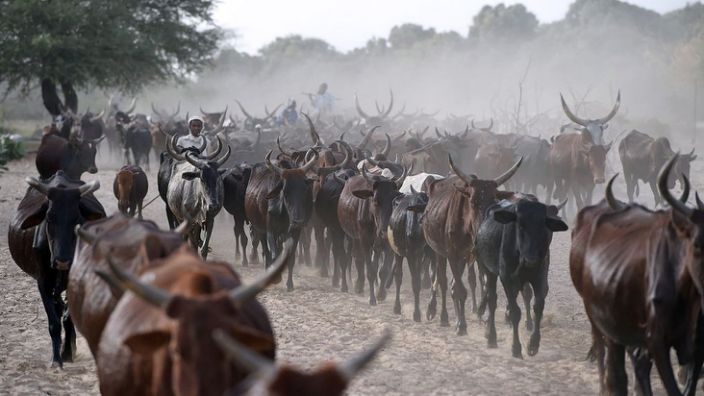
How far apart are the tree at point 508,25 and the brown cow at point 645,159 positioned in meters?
59.5

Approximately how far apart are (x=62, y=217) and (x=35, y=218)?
38 cm

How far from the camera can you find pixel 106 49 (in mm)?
32781

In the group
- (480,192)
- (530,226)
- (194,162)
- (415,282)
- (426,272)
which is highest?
(194,162)

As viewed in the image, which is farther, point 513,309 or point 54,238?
point 513,309

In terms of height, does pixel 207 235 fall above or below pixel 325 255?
above

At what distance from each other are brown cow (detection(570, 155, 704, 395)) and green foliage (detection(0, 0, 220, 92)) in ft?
89.1

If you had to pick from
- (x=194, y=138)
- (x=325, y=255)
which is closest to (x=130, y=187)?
(x=194, y=138)

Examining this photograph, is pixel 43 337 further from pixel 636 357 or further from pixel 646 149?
pixel 646 149

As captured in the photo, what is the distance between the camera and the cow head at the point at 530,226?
8.52 meters

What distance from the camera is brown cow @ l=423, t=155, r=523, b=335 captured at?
31.7 ft

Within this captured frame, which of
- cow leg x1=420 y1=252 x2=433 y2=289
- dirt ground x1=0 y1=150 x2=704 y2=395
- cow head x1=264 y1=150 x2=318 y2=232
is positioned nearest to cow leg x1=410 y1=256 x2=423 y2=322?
dirt ground x1=0 y1=150 x2=704 y2=395

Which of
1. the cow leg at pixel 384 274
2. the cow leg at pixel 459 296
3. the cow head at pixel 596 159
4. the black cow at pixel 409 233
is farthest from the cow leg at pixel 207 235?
the cow head at pixel 596 159

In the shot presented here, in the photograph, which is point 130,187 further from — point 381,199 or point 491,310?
point 491,310

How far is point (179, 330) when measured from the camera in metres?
3.65
